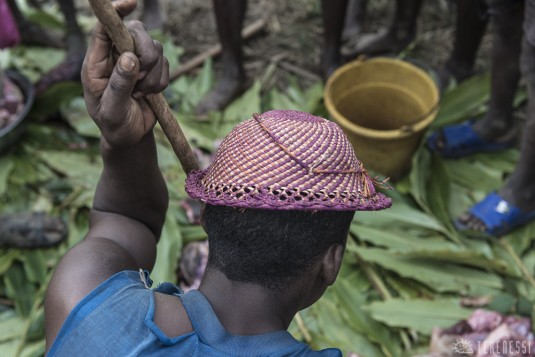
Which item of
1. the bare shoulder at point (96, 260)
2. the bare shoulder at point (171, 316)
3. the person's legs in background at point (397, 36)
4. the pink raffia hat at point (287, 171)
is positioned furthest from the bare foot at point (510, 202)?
the bare shoulder at point (171, 316)

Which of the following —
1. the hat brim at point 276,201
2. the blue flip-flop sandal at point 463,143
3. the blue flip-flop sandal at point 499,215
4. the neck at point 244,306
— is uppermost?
the hat brim at point 276,201

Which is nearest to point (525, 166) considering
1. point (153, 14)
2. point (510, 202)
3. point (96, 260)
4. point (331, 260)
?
point (510, 202)

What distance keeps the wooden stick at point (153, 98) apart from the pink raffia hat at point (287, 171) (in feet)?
0.50

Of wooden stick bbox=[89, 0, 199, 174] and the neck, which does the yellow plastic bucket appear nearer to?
wooden stick bbox=[89, 0, 199, 174]

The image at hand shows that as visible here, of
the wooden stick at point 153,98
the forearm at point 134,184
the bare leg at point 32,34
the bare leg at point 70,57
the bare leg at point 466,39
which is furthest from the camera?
the bare leg at point 32,34

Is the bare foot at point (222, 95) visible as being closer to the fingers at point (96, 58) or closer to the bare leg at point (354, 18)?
the bare leg at point (354, 18)

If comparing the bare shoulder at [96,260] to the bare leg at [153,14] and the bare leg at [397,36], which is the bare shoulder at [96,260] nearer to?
the bare leg at [397,36]

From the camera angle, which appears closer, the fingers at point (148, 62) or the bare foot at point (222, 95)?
the fingers at point (148, 62)

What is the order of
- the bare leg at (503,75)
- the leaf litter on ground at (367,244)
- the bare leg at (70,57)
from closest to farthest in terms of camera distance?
the leaf litter on ground at (367,244) → the bare leg at (503,75) → the bare leg at (70,57)

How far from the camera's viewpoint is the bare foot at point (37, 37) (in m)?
3.81

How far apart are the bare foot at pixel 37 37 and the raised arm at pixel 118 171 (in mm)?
2751

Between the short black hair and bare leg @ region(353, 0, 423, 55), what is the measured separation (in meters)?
2.67

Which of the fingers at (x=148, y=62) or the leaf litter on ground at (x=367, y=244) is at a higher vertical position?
the fingers at (x=148, y=62)

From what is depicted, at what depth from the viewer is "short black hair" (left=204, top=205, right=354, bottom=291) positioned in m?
1.16
